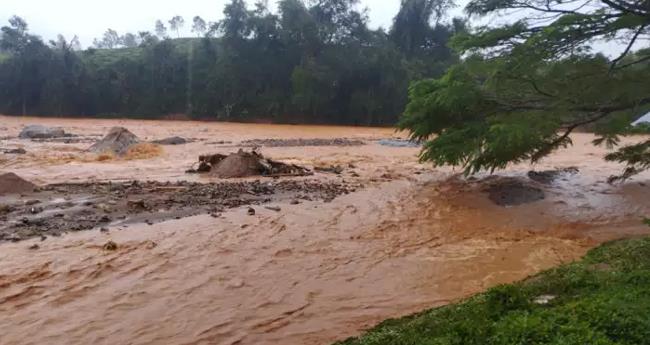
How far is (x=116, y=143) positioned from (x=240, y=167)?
7856mm

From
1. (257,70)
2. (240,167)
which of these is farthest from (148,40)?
(240,167)

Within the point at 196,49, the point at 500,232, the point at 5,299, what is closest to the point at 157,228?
the point at 5,299

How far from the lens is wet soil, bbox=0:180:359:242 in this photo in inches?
303

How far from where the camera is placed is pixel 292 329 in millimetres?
4680

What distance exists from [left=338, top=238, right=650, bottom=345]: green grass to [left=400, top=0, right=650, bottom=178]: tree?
140 inches

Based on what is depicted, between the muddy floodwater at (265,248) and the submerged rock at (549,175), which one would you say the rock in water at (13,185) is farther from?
the submerged rock at (549,175)

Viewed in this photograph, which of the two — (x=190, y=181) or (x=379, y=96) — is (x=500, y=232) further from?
(x=379, y=96)

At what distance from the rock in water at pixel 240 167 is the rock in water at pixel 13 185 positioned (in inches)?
167

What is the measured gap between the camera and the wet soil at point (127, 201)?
7688 millimetres

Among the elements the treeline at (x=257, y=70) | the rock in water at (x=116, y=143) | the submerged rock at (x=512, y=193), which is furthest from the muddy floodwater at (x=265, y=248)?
the treeline at (x=257, y=70)

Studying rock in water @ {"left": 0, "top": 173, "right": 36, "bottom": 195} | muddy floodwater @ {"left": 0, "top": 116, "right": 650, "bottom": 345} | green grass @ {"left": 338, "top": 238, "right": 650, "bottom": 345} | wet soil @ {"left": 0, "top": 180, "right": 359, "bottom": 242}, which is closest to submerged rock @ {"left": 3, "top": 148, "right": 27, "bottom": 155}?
muddy floodwater @ {"left": 0, "top": 116, "right": 650, "bottom": 345}

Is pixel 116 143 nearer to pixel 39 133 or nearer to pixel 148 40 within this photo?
pixel 39 133

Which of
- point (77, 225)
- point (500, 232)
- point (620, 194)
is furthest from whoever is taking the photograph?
point (620, 194)

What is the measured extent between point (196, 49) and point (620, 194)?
1777 inches
